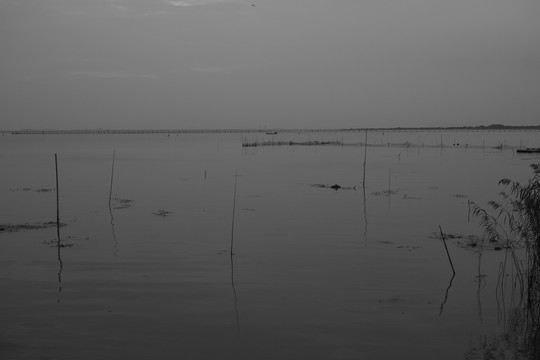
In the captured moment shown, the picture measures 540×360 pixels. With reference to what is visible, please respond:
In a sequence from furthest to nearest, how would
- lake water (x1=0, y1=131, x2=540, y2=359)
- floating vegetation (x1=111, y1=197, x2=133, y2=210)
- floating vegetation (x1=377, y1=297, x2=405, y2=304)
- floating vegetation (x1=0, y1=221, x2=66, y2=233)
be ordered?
floating vegetation (x1=111, y1=197, x2=133, y2=210), floating vegetation (x1=0, y1=221, x2=66, y2=233), floating vegetation (x1=377, y1=297, x2=405, y2=304), lake water (x1=0, y1=131, x2=540, y2=359)

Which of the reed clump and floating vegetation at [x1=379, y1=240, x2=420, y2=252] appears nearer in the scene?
the reed clump

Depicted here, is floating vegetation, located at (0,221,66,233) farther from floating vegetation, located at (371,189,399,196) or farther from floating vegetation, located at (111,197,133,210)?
floating vegetation, located at (371,189,399,196)

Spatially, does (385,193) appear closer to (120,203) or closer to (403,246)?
(403,246)

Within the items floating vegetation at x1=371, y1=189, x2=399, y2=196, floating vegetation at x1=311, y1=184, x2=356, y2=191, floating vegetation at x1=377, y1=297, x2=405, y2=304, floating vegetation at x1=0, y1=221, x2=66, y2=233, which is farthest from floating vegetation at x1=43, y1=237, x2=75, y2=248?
floating vegetation at x1=311, y1=184, x2=356, y2=191

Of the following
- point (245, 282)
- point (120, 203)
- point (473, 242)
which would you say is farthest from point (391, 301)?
point (120, 203)

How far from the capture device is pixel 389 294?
309 inches

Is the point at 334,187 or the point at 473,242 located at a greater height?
the point at 334,187

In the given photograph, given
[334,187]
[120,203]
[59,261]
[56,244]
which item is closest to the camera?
[59,261]

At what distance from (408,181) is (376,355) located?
19.8 meters

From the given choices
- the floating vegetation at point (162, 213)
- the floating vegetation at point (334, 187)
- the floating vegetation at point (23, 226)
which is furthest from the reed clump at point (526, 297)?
the floating vegetation at point (334, 187)

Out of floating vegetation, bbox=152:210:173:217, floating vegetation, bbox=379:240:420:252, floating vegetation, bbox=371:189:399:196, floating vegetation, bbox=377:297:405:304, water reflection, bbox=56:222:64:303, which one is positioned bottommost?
water reflection, bbox=56:222:64:303

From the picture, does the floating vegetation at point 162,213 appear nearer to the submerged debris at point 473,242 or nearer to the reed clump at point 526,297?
the submerged debris at point 473,242

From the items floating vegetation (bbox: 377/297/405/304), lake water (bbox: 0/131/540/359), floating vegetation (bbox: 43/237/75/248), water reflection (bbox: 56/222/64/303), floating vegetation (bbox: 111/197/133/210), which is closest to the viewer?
lake water (bbox: 0/131/540/359)

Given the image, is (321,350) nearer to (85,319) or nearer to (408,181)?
(85,319)
